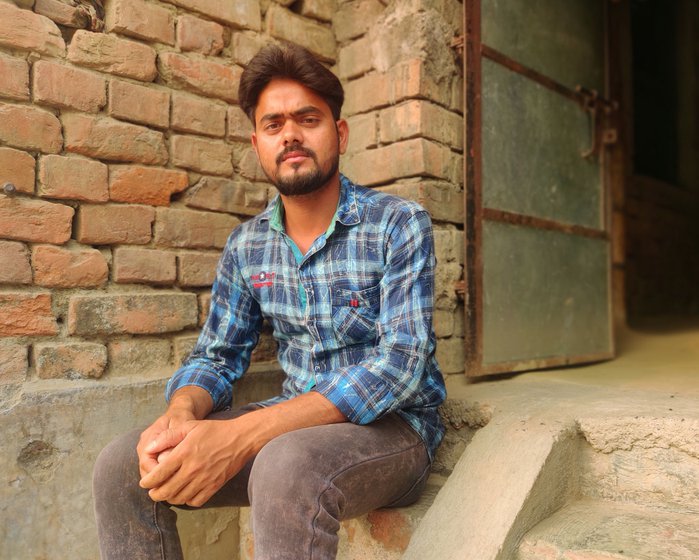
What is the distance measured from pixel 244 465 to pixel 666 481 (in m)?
1.19

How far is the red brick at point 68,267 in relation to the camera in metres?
1.90

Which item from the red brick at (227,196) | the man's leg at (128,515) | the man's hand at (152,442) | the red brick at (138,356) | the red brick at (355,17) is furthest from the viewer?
the red brick at (355,17)

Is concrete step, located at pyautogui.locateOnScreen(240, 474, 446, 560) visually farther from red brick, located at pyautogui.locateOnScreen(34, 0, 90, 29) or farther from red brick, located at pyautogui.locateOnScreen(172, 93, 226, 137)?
red brick, located at pyautogui.locateOnScreen(34, 0, 90, 29)

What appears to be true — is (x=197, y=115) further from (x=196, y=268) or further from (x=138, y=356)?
(x=138, y=356)

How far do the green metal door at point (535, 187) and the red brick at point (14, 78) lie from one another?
158cm

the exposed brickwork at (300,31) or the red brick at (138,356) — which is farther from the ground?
the exposed brickwork at (300,31)

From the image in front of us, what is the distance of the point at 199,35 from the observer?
7.53ft

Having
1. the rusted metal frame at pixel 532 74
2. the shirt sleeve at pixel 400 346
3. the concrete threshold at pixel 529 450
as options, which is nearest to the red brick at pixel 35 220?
the shirt sleeve at pixel 400 346

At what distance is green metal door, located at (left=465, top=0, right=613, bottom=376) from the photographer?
2.60m

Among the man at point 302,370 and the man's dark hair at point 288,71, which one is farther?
the man's dark hair at point 288,71

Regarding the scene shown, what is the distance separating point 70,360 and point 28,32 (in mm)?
986

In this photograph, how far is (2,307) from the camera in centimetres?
181

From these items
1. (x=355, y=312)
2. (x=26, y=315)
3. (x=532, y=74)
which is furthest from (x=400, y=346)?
(x=532, y=74)

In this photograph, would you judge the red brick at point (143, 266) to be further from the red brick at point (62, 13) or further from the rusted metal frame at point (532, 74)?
the rusted metal frame at point (532, 74)
